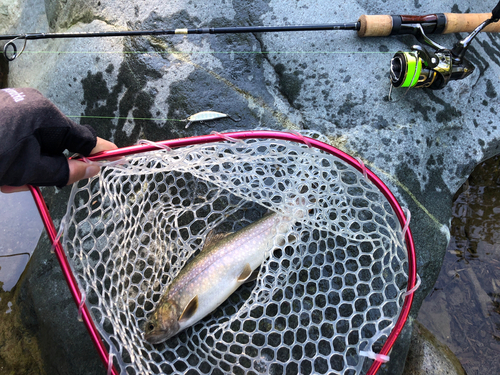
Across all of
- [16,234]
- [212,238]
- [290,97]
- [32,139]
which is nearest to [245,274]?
[212,238]

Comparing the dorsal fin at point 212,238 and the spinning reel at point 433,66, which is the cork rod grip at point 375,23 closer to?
the spinning reel at point 433,66

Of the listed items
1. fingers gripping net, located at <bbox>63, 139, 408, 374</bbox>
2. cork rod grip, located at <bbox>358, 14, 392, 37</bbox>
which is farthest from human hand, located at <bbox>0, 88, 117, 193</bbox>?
cork rod grip, located at <bbox>358, 14, 392, 37</bbox>

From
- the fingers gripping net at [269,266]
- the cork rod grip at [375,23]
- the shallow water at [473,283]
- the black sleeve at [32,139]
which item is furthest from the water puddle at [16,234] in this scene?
the shallow water at [473,283]

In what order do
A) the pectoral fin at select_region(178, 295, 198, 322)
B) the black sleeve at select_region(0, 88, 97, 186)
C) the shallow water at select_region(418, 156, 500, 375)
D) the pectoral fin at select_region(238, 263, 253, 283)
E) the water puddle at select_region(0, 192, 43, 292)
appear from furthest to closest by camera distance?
Result: 1. the water puddle at select_region(0, 192, 43, 292)
2. the shallow water at select_region(418, 156, 500, 375)
3. the pectoral fin at select_region(238, 263, 253, 283)
4. the pectoral fin at select_region(178, 295, 198, 322)
5. the black sleeve at select_region(0, 88, 97, 186)

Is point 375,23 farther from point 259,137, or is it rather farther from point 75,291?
point 75,291

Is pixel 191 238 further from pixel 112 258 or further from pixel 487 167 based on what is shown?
pixel 487 167

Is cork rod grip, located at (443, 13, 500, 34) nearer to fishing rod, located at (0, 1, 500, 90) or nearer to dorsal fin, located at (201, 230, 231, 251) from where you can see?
fishing rod, located at (0, 1, 500, 90)
